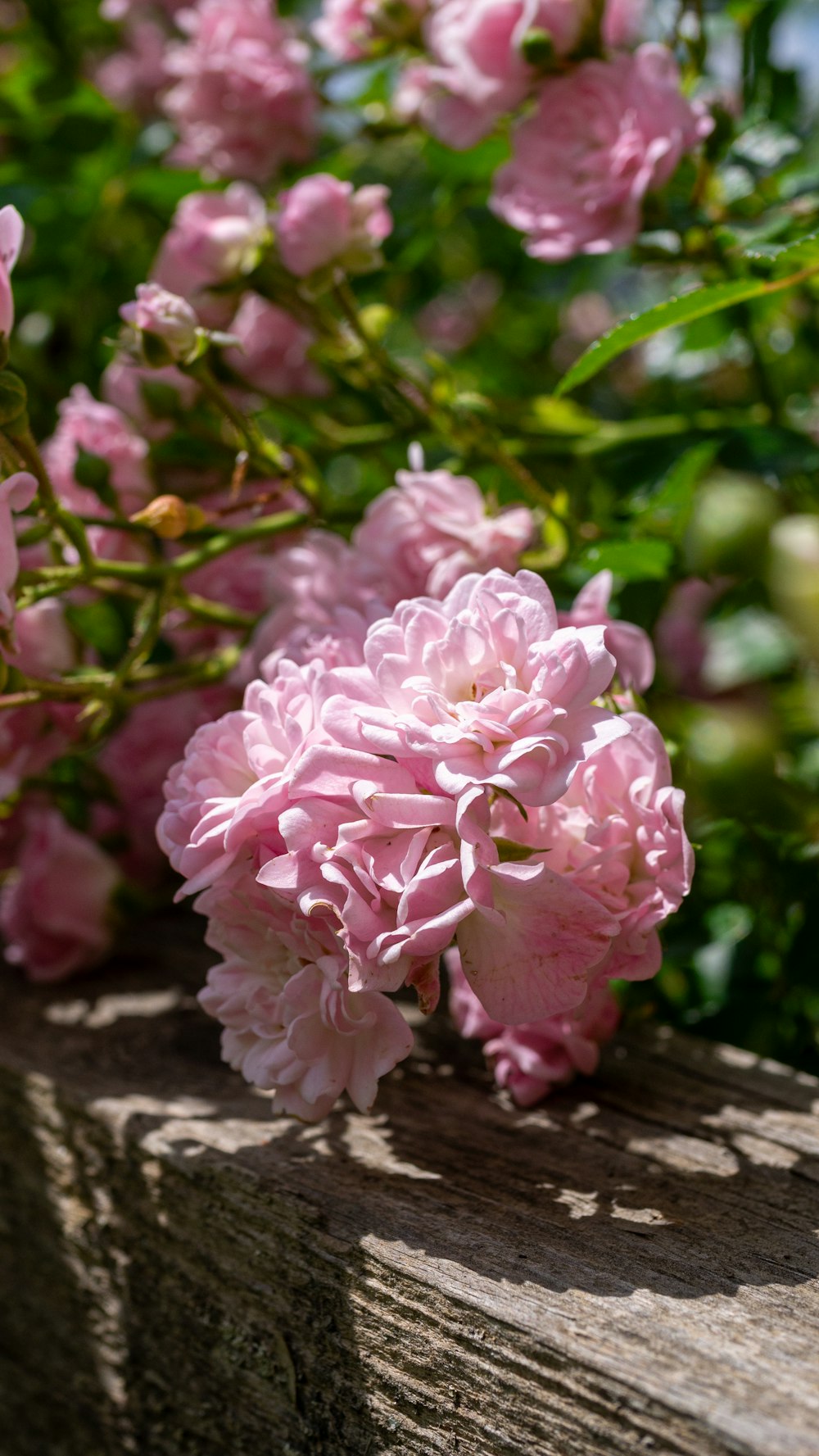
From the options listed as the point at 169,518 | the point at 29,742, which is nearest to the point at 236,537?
the point at 169,518

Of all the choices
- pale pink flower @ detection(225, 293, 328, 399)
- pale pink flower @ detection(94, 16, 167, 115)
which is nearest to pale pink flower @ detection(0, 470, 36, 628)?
pale pink flower @ detection(225, 293, 328, 399)

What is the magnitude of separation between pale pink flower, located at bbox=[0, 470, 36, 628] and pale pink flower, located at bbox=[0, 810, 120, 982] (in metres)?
0.40

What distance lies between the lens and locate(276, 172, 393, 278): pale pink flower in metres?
0.86

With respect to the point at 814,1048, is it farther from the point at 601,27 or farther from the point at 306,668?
the point at 601,27

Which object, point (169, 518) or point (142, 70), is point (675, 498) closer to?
point (169, 518)

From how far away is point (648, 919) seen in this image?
573 millimetres

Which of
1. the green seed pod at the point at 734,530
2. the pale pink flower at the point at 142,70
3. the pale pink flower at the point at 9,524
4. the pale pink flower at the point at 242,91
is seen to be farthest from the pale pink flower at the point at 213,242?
the pale pink flower at the point at 142,70

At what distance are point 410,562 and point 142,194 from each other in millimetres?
696

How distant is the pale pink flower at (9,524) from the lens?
579 millimetres

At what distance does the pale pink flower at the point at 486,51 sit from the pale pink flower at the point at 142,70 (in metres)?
0.75

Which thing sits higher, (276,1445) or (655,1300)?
(655,1300)

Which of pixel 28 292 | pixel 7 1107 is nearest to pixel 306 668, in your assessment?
pixel 7 1107

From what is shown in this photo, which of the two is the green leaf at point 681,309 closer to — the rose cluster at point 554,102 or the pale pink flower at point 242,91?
the rose cluster at point 554,102

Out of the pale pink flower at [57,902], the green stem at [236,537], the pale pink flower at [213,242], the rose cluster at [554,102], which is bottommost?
the pale pink flower at [57,902]
